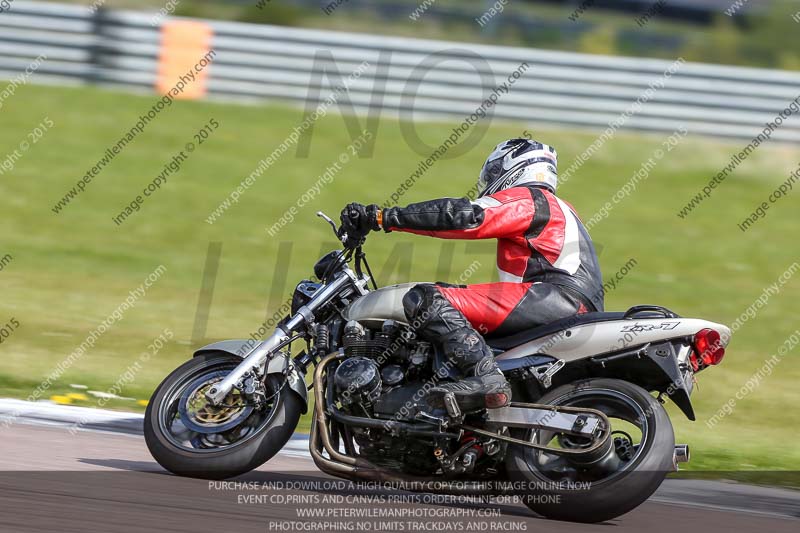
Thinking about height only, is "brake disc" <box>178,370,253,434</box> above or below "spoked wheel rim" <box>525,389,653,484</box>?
below

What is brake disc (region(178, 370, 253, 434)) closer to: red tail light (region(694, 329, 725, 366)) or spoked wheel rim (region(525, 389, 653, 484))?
spoked wheel rim (region(525, 389, 653, 484))

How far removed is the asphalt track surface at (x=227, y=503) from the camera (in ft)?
17.4

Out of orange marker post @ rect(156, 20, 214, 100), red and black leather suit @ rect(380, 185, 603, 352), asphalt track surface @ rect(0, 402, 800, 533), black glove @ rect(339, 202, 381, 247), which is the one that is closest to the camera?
asphalt track surface @ rect(0, 402, 800, 533)

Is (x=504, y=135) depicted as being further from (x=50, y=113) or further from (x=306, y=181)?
(x=50, y=113)

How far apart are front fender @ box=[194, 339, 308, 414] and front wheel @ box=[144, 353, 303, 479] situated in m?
0.04

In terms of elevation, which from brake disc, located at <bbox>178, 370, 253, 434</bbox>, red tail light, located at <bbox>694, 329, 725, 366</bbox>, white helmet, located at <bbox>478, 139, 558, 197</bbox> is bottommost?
brake disc, located at <bbox>178, 370, 253, 434</bbox>

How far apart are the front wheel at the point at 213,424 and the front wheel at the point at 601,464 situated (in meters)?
1.21

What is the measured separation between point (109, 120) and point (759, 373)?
9836mm

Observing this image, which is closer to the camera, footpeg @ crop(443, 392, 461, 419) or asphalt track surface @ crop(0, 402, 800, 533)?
asphalt track surface @ crop(0, 402, 800, 533)

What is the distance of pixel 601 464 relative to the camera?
577cm

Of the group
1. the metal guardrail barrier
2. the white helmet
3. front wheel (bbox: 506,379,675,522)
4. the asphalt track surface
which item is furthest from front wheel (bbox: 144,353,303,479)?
the metal guardrail barrier

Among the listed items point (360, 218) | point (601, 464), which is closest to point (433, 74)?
point (360, 218)

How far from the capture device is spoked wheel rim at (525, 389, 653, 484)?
572 centimetres

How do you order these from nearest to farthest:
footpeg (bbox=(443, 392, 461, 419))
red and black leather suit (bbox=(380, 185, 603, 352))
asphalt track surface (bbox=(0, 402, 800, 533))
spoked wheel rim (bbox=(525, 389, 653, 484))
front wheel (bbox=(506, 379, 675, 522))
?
asphalt track surface (bbox=(0, 402, 800, 533)) → front wheel (bbox=(506, 379, 675, 522)) → spoked wheel rim (bbox=(525, 389, 653, 484)) → footpeg (bbox=(443, 392, 461, 419)) → red and black leather suit (bbox=(380, 185, 603, 352))
